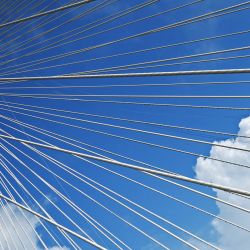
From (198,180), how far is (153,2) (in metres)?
3.38

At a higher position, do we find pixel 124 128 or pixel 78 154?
pixel 124 128

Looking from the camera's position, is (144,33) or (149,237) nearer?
(149,237)

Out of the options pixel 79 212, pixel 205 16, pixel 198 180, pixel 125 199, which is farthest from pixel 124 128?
pixel 198 180

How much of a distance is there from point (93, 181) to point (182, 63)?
1846 millimetres

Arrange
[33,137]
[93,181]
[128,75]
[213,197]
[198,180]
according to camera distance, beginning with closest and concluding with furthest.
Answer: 1. [198,180]
2. [128,75]
3. [213,197]
4. [93,181]
5. [33,137]

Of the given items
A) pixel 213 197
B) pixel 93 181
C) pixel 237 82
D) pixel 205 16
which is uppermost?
pixel 205 16

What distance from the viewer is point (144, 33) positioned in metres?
5.20

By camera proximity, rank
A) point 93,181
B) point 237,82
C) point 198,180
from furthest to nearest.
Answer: point 93,181 < point 237,82 < point 198,180

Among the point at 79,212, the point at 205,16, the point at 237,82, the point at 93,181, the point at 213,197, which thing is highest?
the point at 205,16

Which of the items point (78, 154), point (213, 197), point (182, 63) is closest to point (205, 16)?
point (182, 63)

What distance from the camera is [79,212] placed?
4734 millimetres

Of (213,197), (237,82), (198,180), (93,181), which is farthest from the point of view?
(93,181)

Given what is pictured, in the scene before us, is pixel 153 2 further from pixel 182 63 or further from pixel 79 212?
pixel 79 212

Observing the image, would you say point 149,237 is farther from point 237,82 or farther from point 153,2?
point 153,2
